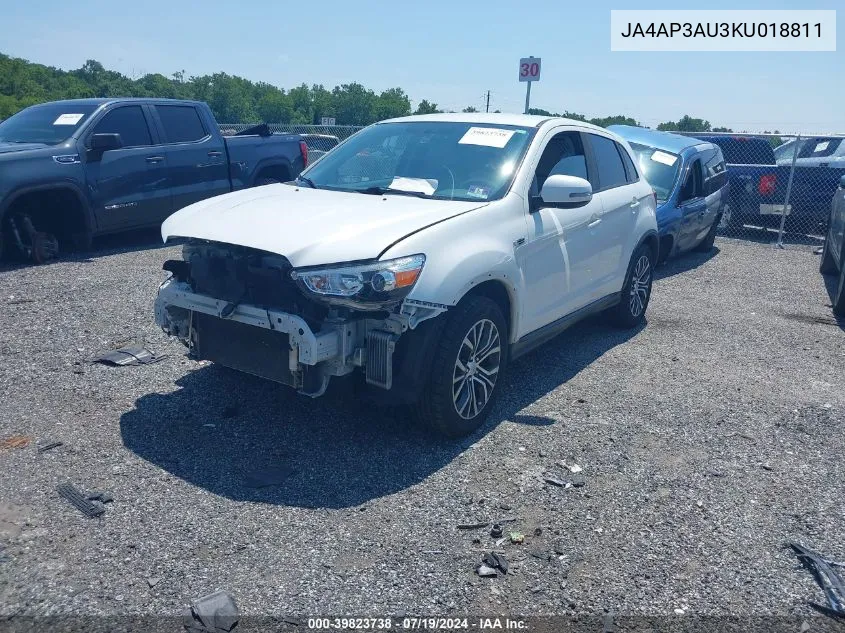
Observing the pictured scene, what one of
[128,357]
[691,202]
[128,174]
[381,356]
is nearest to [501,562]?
[381,356]

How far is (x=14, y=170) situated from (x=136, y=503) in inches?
237

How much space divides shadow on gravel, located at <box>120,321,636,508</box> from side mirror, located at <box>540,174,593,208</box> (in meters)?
1.43


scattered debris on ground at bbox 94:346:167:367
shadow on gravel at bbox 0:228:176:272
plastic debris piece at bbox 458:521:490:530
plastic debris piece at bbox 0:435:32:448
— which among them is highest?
shadow on gravel at bbox 0:228:176:272

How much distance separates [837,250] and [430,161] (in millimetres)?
6309

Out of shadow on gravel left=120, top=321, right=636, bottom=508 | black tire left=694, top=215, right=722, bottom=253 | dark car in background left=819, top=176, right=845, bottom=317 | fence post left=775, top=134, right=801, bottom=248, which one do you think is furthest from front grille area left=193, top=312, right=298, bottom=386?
fence post left=775, top=134, right=801, bottom=248

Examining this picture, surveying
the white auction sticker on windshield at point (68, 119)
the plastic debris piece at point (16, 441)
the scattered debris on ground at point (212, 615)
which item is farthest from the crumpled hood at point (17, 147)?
the scattered debris on ground at point (212, 615)

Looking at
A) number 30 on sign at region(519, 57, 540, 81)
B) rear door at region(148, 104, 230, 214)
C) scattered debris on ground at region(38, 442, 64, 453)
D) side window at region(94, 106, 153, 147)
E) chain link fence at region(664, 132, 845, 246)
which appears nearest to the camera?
scattered debris on ground at region(38, 442, 64, 453)

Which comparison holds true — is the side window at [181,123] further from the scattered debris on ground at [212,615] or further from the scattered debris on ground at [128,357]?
the scattered debris on ground at [212,615]

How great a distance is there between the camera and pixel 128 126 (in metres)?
9.54

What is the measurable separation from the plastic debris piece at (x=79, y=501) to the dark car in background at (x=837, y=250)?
7.45 m

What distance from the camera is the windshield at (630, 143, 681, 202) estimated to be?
980 cm

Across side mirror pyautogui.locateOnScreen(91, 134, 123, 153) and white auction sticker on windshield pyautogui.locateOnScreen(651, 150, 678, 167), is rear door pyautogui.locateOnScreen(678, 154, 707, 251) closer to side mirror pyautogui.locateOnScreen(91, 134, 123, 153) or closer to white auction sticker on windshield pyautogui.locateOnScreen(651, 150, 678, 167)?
white auction sticker on windshield pyautogui.locateOnScreen(651, 150, 678, 167)

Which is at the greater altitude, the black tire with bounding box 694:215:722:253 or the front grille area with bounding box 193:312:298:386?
the front grille area with bounding box 193:312:298:386

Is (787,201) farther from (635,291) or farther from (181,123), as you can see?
(181,123)
